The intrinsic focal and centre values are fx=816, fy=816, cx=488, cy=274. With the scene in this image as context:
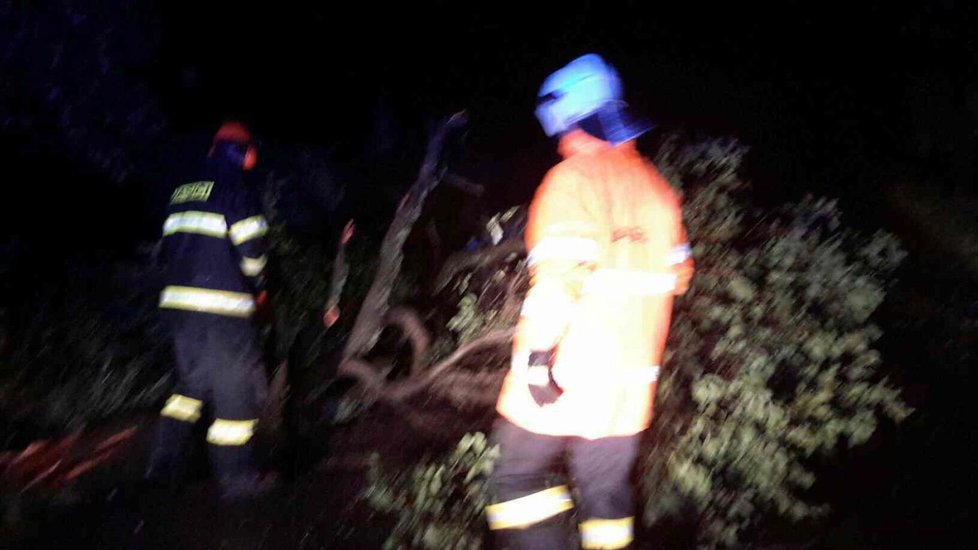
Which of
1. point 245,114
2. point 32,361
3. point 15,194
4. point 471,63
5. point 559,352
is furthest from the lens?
point 471,63

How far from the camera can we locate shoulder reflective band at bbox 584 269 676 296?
2623mm

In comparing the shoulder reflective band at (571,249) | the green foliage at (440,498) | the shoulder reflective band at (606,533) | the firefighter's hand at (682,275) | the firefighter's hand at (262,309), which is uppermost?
the shoulder reflective band at (571,249)

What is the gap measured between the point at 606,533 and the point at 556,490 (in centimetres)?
25

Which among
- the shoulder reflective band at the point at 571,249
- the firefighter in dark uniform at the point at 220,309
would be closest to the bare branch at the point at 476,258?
the firefighter in dark uniform at the point at 220,309

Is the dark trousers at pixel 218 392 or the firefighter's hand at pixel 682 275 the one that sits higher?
the firefighter's hand at pixel 682 275

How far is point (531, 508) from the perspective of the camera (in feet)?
8.79

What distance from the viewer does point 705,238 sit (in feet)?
12.2

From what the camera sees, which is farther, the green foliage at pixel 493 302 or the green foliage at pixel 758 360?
the green foliage at pixel 493 302

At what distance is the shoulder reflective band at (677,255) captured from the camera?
9.04ft

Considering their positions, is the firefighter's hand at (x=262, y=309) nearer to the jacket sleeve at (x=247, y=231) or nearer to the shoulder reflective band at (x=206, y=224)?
the jacket sleeve at (x=247, y=231)

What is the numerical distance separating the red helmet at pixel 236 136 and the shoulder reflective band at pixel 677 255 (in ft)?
5.88

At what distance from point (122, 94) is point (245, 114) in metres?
1.79

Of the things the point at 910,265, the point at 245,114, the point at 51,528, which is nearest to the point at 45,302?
the point at 51,528

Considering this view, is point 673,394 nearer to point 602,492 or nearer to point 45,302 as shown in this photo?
point 602,492
